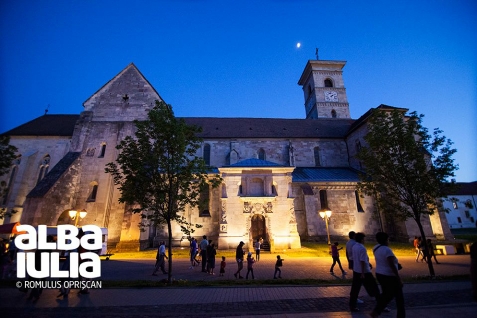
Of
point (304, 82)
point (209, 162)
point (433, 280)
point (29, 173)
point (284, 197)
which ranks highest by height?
point (304, 82)

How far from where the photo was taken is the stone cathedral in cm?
1966

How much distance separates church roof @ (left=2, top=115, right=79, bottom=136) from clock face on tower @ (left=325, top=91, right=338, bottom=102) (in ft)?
149

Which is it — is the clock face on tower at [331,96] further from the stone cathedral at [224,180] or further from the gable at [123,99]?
the gable at [123,99]

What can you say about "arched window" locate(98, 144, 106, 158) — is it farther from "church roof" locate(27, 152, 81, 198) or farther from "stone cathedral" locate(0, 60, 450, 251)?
"church roof" locate(27, 152, 81, 198)

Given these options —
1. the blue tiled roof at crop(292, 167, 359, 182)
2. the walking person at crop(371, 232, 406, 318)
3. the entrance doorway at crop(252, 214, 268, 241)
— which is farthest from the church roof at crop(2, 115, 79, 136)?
the walking person at crop(371, 232, 406, 318)

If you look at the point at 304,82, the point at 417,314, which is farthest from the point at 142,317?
the point at 304,82

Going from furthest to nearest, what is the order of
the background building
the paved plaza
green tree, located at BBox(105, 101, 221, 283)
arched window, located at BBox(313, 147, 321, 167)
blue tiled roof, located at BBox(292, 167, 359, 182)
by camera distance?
the background building, arched window, located at BBox(313, 147, 321, 167), blue tiled roof, located at BBox(292, 167, 359, 182), green tree, located at BBox(105, 101, 221, 283), the paved plaza

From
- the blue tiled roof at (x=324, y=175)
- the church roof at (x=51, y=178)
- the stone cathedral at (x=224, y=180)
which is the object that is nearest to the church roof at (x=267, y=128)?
the stone cathedral at (x=224, y=180)

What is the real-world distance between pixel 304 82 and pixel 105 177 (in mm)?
47183

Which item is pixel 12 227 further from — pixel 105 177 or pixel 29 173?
pixel 29 173

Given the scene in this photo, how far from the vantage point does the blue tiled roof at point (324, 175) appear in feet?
83.6

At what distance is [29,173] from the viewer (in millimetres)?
25359

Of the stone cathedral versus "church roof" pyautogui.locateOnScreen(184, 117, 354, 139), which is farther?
"church roof" pyautogui.locateOnScreen(184, 117, 354, 139)

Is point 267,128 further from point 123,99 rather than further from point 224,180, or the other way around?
point 123,99
